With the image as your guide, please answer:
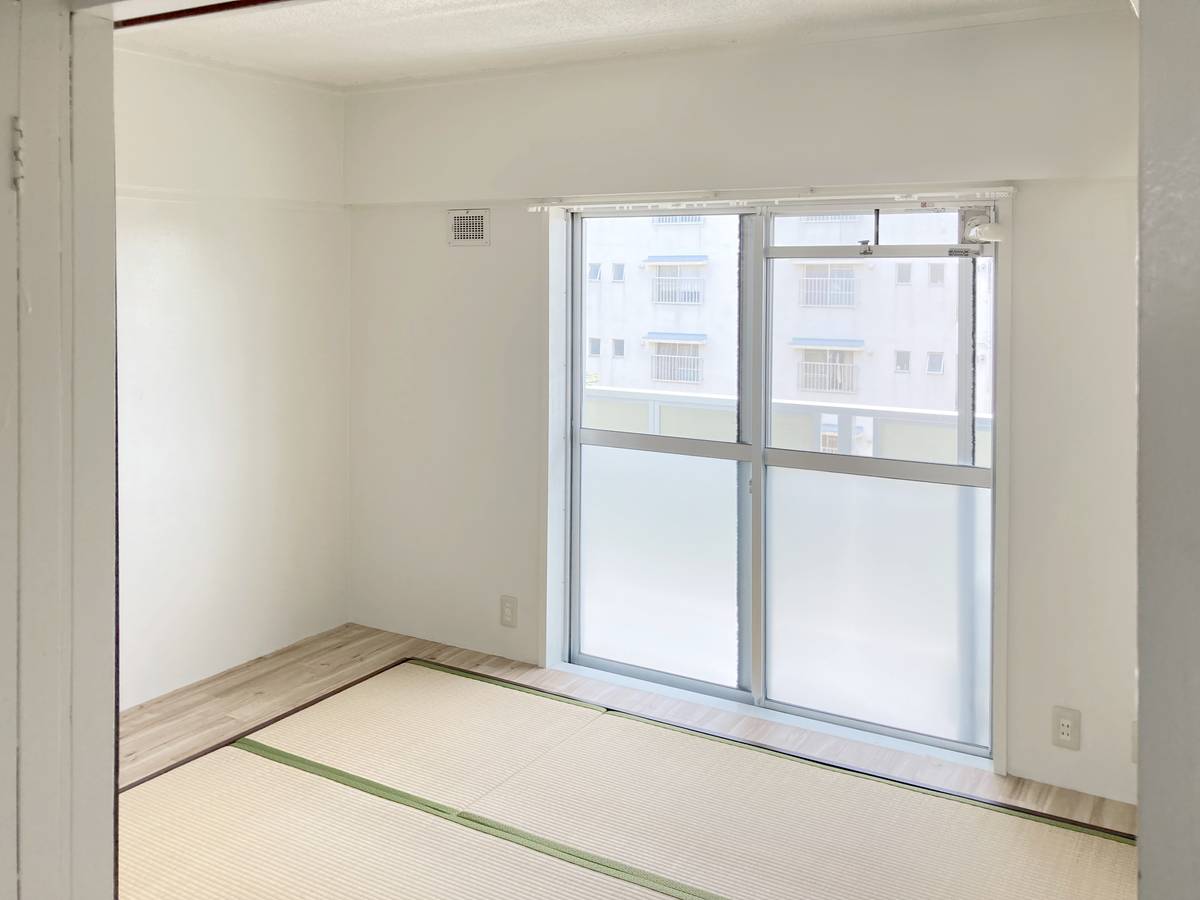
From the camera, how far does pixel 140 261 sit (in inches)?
147

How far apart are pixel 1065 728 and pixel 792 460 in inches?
50.1

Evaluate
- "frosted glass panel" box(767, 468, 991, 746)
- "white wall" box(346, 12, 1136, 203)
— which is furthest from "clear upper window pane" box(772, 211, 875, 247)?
"frosted glass panel" box(767, 468, 991, 746)

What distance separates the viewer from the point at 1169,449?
0.69 meters

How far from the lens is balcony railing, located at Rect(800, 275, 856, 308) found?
3.60 metres

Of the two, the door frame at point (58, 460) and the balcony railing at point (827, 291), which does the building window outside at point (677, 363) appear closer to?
the balcony railing at point (827, 291)

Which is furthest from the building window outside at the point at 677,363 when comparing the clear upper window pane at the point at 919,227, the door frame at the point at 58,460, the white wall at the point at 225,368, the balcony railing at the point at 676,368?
the door frame at the point at 58,460

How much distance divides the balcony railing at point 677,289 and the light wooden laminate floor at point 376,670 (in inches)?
61.9

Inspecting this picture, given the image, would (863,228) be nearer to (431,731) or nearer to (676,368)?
(676,368)

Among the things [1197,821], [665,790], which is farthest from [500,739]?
[1197,821]

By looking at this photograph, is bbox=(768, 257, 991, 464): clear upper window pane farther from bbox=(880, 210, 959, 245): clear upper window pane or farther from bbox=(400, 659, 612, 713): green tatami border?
bbox=(400, 659, 612, 713): green tatami border

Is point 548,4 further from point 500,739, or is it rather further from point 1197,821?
point 1197,821

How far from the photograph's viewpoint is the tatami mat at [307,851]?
8.68 feet

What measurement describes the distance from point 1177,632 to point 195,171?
3.90m

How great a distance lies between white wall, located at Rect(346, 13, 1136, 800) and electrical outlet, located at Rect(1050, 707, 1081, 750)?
3 cm
